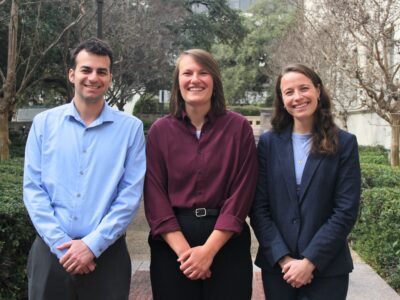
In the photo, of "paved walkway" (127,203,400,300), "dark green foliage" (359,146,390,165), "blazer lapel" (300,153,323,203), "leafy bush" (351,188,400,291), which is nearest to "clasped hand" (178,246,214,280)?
"blazer lapel" (300,153,323,203)

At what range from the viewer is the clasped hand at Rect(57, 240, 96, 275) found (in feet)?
8.81

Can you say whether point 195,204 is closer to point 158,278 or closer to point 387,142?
point 158,278

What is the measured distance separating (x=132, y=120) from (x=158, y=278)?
0.93 meters

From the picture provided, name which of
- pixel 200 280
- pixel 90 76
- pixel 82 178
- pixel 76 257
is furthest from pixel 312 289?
pixel 90 76

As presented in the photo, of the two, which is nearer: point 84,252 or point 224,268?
point 84,252

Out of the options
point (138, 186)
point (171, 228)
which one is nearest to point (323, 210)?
point (171, 228)

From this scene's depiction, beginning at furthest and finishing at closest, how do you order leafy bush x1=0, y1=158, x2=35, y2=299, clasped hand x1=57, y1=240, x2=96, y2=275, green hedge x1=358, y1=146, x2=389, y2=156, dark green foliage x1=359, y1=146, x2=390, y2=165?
1. green hedge x1=358, y1=146, x2=389, y2=156
2. dark green foliage x1=359, y1=146, x2=390, y2=165
3. leafy bush x1=0, y1=158, x2=35, y2=299
4. clasped hand x1=57, y1=240, x2=96, y2=275

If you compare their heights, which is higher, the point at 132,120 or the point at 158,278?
the point at 132,120

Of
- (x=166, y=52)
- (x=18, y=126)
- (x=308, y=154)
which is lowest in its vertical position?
(x=18, y=126)

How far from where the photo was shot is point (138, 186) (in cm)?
290

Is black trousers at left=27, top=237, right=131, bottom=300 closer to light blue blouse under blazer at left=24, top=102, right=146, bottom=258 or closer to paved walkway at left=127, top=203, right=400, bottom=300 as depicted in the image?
light blue blouse under blazer at left=24, top=102, right=146, bottom=258

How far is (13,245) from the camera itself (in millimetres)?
4117

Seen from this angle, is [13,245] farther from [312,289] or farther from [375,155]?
[375,155]

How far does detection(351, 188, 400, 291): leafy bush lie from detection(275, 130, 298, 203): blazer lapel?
2.82 metres
